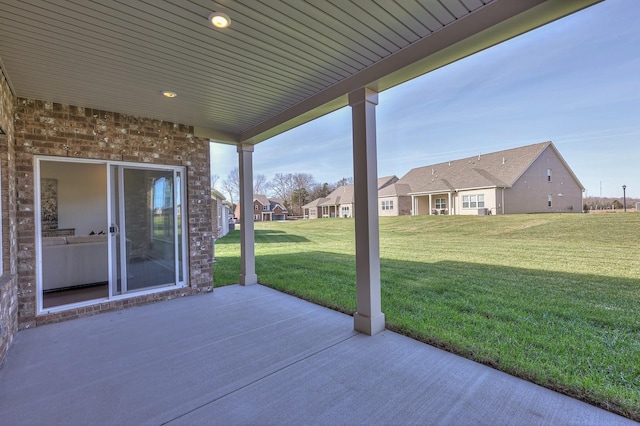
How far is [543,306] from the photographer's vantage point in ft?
12.8

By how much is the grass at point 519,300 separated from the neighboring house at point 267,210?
2705cm

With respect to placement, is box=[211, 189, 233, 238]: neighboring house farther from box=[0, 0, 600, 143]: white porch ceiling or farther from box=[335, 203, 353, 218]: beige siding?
box=[335, 203, 353, 218]: beige siding

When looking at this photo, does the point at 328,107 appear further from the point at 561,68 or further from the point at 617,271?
the point at 561,68

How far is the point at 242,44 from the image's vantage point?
8.21ft

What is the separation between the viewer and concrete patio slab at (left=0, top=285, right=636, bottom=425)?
1913 mm

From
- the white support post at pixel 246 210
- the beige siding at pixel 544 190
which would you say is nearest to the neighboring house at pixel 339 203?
the beige siding at pixel 544 190

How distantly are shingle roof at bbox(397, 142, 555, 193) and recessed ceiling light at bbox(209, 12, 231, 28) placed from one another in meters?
20.0

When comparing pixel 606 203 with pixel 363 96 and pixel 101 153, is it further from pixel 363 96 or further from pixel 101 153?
pixel 101 153

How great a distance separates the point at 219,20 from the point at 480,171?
21.5 m

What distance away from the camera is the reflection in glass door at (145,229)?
14.1 feet

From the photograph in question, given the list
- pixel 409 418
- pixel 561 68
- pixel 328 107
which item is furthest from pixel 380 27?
pixel 561 68

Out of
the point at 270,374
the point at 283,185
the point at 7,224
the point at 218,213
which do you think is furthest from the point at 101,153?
the point at 283,185

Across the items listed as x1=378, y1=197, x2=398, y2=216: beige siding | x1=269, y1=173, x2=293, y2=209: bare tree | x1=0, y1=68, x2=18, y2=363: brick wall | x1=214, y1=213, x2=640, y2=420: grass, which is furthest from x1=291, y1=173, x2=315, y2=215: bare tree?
x1=0, y1=68, x2=18, y2=363: brick wall

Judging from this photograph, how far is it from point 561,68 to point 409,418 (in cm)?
1124
